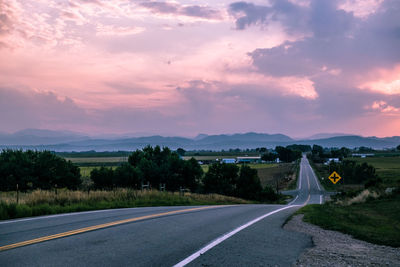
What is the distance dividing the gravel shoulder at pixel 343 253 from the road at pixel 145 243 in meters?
0.31

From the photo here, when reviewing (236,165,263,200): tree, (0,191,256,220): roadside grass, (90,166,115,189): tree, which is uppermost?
(0,191,256,220): roadside grass

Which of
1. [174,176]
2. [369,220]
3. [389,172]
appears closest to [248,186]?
[174,176]

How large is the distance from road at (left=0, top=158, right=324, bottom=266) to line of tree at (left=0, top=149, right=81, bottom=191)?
3243 centimetres

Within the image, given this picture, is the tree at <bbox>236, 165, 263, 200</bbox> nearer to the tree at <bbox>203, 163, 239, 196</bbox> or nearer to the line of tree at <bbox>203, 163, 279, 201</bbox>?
the line of tree at <bbox>203, 163, 279, 201</bbox>

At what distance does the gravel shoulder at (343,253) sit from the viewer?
6.17 m

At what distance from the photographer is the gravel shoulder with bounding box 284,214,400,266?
243 inches

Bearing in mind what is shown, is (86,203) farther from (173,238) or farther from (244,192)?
(244,192)

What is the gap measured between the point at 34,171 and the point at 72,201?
27067 millimetres

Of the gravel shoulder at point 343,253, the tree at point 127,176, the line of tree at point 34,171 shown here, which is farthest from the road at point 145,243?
the tree at point 127,176

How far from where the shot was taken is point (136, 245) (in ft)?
24.0

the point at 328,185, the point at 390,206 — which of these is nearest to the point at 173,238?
the point at 390,206

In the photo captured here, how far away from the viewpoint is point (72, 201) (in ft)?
55.8

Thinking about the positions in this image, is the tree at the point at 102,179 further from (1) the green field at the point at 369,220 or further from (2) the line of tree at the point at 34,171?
(1) the green field at the point at 369,220

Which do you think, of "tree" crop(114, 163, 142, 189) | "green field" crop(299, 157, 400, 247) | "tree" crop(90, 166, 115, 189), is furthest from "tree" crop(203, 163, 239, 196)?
"green field" crop(299, 157, 400, 247)
